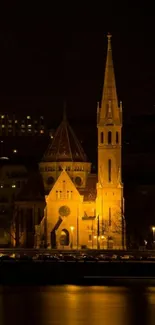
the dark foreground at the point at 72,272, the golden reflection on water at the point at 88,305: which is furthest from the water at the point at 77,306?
the dark foreground at the point at 72,272

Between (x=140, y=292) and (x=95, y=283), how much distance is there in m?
16.4

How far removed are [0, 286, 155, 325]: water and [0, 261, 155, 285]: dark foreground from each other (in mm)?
9478

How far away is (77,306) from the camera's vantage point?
142 metres

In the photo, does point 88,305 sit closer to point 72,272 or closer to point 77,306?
point 77,306

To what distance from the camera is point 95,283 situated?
16775cm

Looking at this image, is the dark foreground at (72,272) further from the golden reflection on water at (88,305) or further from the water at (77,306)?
the golden reflection on water at (88,305)

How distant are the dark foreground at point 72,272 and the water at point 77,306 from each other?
31.1 feet

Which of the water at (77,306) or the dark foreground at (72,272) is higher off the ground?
the dark foreground at (72,272)

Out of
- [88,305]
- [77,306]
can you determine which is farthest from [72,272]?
[77,306]

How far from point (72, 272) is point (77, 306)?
28.5 metres

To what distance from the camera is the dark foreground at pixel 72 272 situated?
555 ft

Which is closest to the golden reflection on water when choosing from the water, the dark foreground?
the water

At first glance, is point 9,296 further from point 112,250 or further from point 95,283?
point 112,250

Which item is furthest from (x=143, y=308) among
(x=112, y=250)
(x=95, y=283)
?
(x=112, y=250)
